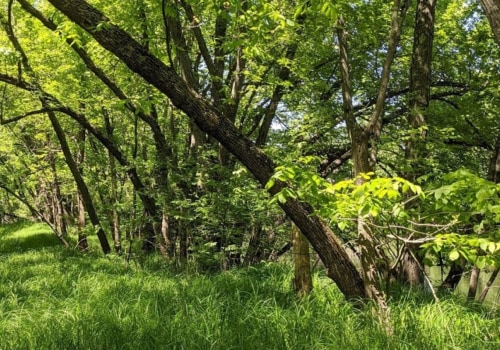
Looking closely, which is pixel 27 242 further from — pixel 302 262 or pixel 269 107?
pixel 302 262

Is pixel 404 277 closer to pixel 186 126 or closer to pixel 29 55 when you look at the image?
pixel 186 126

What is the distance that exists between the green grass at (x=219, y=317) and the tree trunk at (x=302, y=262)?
12 cm

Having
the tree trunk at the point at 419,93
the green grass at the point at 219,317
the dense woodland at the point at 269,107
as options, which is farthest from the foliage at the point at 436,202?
the tree trunk at the point at 419,93

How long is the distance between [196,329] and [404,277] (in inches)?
133

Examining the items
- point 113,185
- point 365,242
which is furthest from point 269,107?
point 365,242

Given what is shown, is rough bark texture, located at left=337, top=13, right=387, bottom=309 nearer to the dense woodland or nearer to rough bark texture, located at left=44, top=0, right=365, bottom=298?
the dense woodland

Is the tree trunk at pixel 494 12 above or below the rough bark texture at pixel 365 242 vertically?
above

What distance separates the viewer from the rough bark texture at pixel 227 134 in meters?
3.69

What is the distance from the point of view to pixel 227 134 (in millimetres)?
3842

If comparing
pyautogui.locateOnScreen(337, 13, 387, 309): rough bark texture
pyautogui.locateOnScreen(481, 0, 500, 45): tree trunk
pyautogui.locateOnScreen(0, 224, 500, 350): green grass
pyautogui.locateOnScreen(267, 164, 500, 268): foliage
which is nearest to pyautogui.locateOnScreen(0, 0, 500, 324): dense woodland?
pyautogui.locateOnScreen(337, 13, 387, 309): rough bark texture

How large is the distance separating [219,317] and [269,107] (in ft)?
17.6

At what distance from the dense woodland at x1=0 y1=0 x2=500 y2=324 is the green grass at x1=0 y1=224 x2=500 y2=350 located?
0.38 metres

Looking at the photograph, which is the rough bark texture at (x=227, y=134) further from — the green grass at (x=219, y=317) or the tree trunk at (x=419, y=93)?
the tree trunk at (x=419, y=93)

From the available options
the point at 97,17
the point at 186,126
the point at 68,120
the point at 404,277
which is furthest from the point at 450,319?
the point at 68,120
